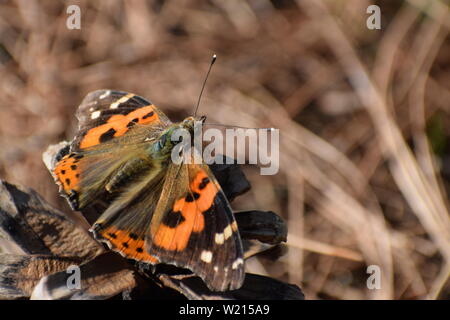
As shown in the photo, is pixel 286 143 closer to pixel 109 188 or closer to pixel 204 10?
pixel 204 10

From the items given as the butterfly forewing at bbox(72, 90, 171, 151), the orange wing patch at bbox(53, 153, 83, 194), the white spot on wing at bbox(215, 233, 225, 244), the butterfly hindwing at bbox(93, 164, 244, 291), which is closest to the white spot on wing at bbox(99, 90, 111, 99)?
the butterfly forewing at bbox(72, 90, 171, 151)

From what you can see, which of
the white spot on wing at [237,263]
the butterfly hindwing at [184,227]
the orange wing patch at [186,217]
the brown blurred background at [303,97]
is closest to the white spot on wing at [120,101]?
the butterfly hindwing at [184,227]

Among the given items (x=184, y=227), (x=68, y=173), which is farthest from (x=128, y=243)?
(x=68, y=173)

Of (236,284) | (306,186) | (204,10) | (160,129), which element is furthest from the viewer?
(204,10)

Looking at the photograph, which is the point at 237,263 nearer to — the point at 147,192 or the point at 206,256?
the point at 206,256

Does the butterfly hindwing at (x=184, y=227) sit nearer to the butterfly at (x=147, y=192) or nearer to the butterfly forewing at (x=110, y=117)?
the butterfly at (x=147, y=192)
